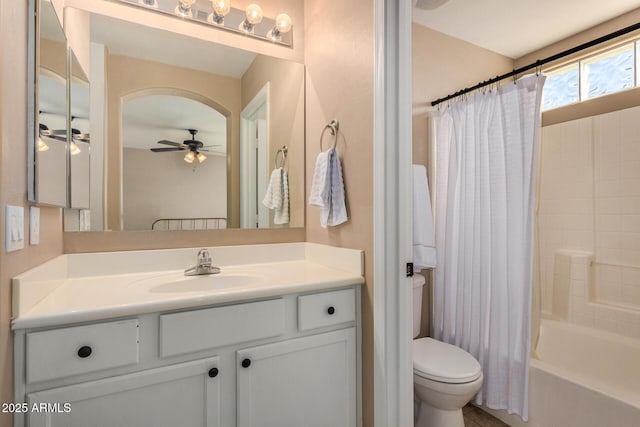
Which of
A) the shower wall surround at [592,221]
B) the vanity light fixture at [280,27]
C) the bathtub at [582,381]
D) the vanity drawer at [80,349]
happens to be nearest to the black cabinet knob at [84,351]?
the vanity drawer at [80,349]

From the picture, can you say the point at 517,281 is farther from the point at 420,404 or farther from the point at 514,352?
the point at 420,404

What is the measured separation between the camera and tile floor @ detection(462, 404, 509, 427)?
1.79 metres

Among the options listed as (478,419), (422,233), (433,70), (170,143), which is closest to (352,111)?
(422,233)

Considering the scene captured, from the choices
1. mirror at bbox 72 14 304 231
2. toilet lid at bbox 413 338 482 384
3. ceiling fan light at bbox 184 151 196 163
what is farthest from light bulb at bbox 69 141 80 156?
toilet lid at bbox 413 338 482 384

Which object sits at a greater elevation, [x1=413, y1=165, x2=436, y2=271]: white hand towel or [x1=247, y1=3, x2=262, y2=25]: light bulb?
[x1=247, y1=3, x2=262, y2=25]: light bulb

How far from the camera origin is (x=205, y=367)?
1.11 m

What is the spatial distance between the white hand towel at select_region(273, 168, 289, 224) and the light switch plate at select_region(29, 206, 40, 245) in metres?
1.05

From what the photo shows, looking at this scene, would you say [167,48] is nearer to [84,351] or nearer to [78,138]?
[78,138]

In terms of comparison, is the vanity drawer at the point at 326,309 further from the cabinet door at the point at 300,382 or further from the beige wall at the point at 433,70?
the beige wall at the point at 433,70

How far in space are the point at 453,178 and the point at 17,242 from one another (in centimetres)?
214

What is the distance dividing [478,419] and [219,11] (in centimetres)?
268

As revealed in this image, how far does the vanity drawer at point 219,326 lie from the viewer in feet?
3.46

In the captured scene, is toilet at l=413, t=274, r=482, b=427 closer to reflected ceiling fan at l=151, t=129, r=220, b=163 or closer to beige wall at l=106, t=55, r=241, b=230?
beige wall at l=106, t=55, r=241, b=230

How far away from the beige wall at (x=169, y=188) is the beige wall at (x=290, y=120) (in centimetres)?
32
